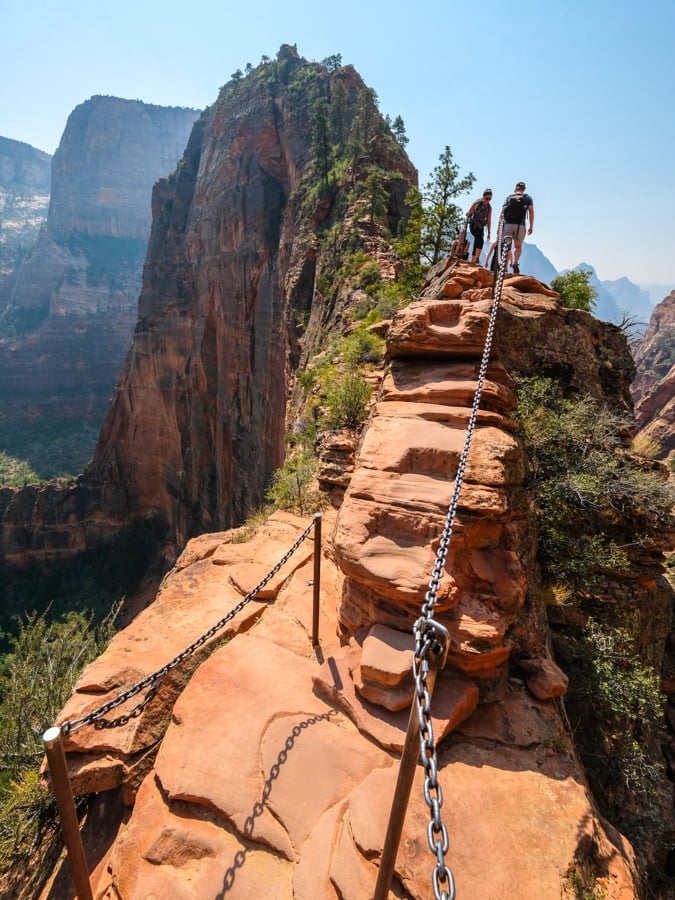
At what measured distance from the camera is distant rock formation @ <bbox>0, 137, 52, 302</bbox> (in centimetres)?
13025

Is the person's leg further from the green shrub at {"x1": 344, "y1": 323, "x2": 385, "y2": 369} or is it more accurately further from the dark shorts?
the green shrub at {"x1": 344, "y1": 323, "x2": 385, "y2": 369}

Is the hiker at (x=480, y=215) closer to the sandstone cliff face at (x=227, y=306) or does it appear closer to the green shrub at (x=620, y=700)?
the green shrub at (x=620, y=700)

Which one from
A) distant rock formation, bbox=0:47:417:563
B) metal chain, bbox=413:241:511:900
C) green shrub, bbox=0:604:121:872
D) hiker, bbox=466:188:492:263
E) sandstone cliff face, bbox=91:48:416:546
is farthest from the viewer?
sandstone cliff face, bbox=91:48:416:546

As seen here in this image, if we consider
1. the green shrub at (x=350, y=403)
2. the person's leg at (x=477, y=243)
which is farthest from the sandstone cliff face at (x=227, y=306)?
the green shrub at (x=350, y=403)

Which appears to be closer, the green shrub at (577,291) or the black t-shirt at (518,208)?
the black t-shirt at (518,208)

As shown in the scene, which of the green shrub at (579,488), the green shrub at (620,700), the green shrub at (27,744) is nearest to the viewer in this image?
the green shrub at (27,744)

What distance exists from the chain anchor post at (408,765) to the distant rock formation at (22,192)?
152 m

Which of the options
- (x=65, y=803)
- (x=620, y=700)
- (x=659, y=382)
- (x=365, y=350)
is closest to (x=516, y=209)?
(x=365, y=350)

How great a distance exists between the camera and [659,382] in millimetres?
43906

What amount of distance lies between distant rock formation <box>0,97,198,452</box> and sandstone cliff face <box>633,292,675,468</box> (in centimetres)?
7969

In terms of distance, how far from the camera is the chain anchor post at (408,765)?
1.76 metres

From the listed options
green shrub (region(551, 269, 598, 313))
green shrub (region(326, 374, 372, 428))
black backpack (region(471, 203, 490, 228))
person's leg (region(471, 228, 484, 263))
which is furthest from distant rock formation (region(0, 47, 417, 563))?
green shrub (region(326, 374, 372, 428))

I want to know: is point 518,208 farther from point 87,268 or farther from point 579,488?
point 87,268

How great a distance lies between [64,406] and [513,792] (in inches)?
3469
